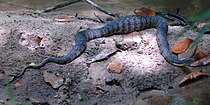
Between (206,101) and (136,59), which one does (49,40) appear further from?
(206,101)

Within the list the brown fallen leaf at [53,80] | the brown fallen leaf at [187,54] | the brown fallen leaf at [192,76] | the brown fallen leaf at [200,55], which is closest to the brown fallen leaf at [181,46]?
the brown fallen leaf at [187,54]

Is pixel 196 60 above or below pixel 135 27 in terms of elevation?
below

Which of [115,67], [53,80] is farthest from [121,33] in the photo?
[53,80]

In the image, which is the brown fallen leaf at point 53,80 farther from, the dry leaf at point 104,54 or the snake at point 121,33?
the dry leaf at point 104,54

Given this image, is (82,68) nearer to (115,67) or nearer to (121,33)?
(115,67)

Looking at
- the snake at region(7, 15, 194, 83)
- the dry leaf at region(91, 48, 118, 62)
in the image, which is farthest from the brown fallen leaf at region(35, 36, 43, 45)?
the dry leaf at region(91, 48, 118, 62)

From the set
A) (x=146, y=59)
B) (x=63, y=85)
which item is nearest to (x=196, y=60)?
(x=146, y=59)
